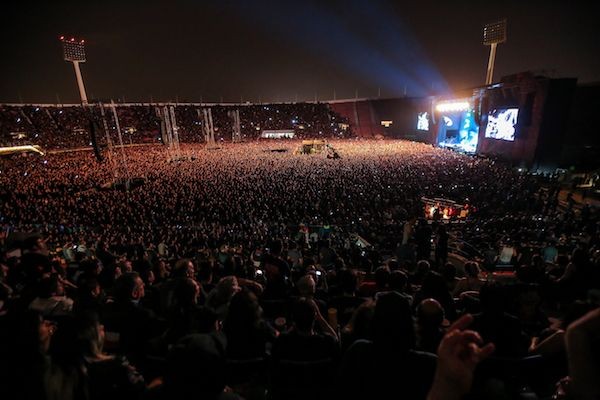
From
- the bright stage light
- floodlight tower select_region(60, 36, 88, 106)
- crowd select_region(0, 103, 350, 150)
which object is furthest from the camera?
floodlight tower select_region(60, 36, 88, 106)

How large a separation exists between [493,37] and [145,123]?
63.4 metres

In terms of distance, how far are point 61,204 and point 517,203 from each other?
2122 cm

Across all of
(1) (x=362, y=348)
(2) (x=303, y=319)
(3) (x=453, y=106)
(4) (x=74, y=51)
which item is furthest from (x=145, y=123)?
(1) (x=362, y=348)

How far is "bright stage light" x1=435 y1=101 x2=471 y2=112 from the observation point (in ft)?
129

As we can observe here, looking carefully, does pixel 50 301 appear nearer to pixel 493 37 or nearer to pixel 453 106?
pixel 453 106

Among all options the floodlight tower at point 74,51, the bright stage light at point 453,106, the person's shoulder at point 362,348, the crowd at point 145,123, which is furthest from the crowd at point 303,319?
the floodlight tower at point 74,51

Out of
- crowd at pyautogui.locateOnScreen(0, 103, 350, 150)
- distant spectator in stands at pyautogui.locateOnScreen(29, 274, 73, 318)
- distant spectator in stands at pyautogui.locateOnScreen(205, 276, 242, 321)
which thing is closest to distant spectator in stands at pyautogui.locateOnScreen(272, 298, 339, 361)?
distant spectator in stands at pyautogui.locateOnScreen(205, 276, 242, 321)

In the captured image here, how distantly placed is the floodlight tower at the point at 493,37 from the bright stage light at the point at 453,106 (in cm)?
732

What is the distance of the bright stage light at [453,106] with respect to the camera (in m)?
39.4

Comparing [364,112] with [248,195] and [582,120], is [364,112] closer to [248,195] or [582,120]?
[582,120]

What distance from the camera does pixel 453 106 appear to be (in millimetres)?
42219

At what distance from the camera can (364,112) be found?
2899 inches

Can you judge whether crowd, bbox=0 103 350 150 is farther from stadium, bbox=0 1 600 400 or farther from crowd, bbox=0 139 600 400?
crowd, bbox=0 139 600 400

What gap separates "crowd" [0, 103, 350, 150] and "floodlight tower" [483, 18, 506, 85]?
95.8 ft
